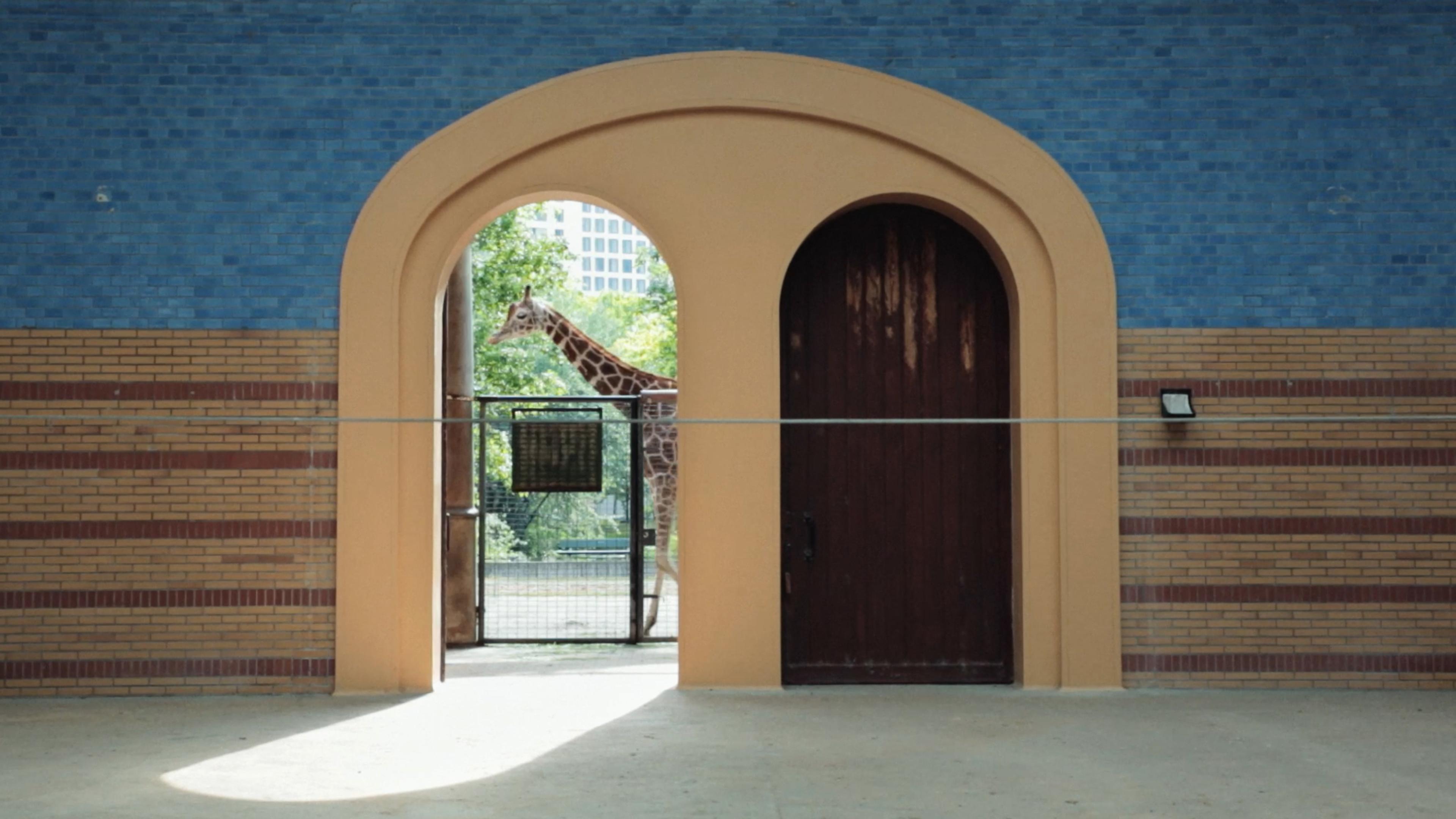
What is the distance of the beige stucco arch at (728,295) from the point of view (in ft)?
28.1

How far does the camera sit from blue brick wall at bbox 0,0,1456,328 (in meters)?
8.59

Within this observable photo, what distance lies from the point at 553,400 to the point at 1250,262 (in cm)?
532

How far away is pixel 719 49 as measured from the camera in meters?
8.69

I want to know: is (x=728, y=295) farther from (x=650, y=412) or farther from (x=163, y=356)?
(x=650, y=412)

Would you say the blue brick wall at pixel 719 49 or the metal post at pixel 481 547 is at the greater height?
the blue brick wall at pixel 719 49

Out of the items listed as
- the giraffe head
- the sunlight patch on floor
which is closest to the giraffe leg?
the giraffe head

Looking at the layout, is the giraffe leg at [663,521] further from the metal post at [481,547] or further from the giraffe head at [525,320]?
the giraffe head at [525,320]

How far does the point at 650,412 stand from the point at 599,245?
3041 inches

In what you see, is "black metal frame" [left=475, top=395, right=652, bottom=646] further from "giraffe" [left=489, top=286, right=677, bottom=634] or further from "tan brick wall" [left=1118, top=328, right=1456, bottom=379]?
"tan brick wall" [left=1118, top=328, right=1456, bottom=379]

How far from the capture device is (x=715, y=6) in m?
8.71

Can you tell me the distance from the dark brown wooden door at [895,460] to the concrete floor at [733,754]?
1.41ft

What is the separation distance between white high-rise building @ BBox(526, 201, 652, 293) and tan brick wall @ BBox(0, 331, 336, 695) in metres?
65.5

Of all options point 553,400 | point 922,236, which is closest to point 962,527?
point 922,236

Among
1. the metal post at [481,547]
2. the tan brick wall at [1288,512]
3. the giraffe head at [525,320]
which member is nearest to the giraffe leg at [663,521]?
the metal post at [481,547]
